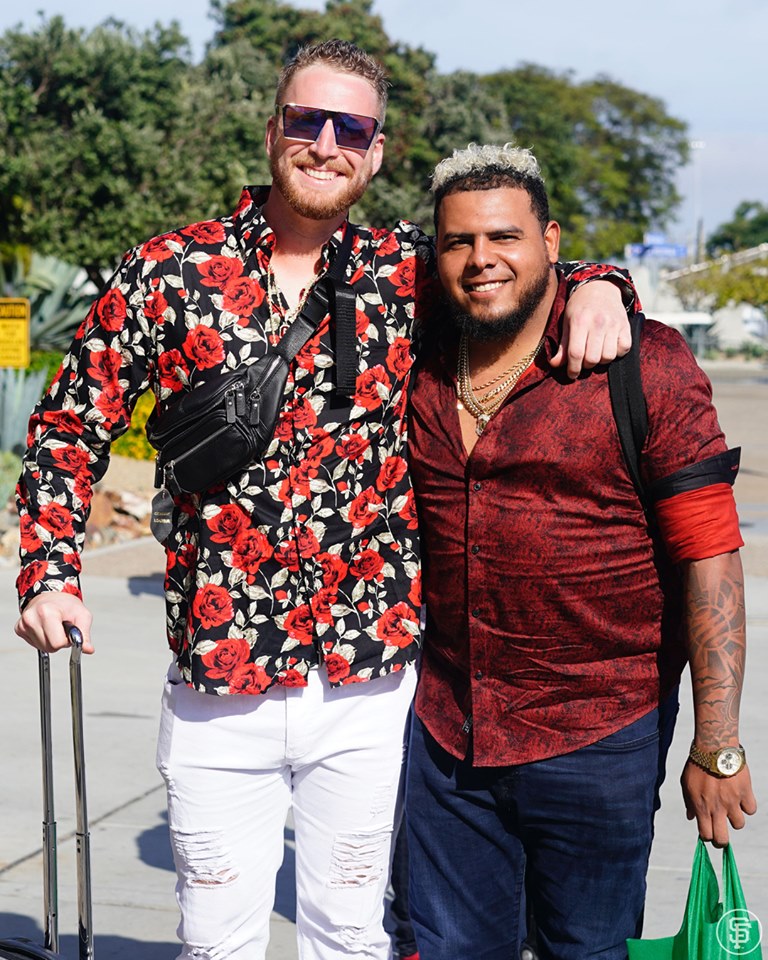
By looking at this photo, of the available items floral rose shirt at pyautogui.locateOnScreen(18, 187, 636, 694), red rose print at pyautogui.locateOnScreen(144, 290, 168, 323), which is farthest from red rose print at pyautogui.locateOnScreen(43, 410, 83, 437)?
red rose print at pyautogui.locateOnScreen(144, 290, 168, 323)

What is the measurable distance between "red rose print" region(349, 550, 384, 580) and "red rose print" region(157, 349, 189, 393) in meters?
0.47

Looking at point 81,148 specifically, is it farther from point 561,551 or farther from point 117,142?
point 561,551

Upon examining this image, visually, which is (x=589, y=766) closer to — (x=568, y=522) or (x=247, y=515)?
(x=568, y=522)

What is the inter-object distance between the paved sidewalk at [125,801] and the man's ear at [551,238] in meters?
1.02

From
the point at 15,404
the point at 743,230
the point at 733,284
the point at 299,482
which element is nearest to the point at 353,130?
the point at 299,482

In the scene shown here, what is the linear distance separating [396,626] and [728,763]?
0.66 meters

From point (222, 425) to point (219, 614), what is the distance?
35 cm

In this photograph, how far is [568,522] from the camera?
2.55 metres

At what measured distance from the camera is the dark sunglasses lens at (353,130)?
2.69 meters

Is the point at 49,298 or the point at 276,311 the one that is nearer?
the point at 276,311

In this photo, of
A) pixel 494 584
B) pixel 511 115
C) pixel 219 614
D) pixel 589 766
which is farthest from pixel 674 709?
pixel 511 115

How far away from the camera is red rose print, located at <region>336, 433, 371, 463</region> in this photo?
2.62 m

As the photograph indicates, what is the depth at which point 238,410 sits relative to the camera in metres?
2.53

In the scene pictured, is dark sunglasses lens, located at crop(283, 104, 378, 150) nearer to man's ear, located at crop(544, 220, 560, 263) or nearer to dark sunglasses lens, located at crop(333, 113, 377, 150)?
dark sunglasses lens, located at crop(333, 113, 377, 150)
